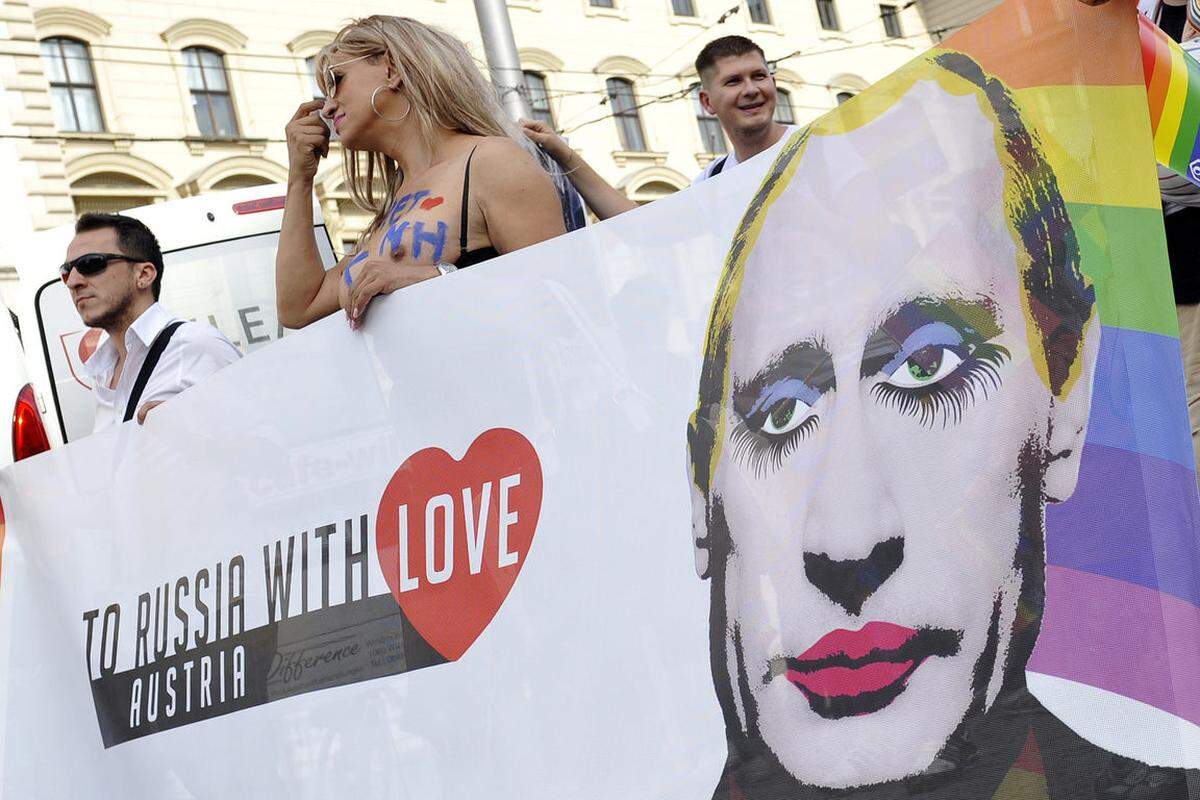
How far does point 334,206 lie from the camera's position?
26.2 m

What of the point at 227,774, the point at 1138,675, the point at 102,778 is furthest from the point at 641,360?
the point at 102,778

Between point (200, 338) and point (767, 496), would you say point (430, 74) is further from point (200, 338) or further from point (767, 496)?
point (767, 496)

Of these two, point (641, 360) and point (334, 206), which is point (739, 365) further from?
point (334, 206)

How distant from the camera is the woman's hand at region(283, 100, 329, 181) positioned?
11.0ft

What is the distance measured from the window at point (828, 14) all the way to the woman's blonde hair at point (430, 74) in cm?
3537

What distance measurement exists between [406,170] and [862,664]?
166cm

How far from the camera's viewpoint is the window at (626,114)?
1236 inches

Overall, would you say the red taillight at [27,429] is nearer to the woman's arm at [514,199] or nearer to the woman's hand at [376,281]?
the woman's hand at [376,281]

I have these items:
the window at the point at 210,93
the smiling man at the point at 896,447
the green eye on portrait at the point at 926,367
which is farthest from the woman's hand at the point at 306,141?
the window at the point at 210,93

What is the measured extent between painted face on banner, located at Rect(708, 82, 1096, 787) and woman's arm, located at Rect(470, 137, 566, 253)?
736mm

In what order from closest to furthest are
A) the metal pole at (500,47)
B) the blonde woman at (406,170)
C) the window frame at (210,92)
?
the blonde woman at (406,170)
the metal pole at (500,47)
the window frame at (210,92)

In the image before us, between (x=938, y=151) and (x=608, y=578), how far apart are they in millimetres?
816

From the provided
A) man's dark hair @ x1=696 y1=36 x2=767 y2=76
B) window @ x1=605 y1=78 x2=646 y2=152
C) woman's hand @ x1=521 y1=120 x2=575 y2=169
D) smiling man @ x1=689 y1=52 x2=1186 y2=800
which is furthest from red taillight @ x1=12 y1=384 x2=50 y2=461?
window @ x1=605 y1=78 x2=646 y2=152

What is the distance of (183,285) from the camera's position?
6.77m
